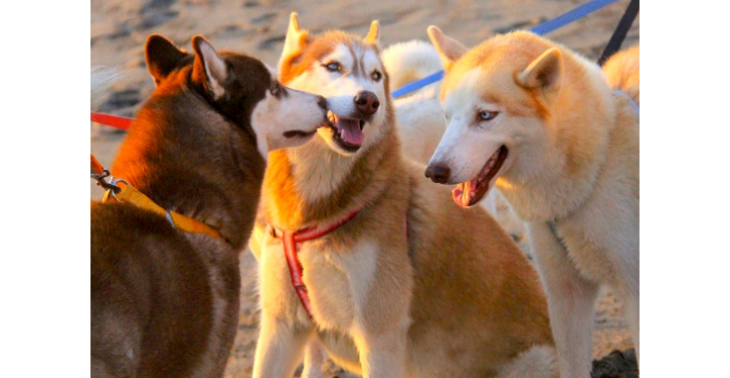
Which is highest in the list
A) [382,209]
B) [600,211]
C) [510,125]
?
[510,125]

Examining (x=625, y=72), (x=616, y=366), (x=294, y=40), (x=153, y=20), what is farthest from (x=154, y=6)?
(x=616, y=366)

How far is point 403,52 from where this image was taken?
12.8ft

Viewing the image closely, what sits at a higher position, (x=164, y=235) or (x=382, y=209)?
(x=164, y=235)

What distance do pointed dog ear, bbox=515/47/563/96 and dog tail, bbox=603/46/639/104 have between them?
42 cm

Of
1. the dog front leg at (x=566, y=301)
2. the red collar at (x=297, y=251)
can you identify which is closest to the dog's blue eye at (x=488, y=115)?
the dog front leg at (x=566, y=301)

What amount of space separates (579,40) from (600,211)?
1342 mm

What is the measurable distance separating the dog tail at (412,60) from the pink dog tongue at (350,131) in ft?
4.00

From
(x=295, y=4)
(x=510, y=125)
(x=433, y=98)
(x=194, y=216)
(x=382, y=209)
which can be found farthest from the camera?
(x=433, y=98)

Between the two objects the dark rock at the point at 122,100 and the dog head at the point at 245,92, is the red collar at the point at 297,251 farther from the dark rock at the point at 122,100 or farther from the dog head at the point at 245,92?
the dark rock at the point at 122,100

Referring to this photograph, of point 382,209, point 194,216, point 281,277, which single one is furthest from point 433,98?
point 194,216

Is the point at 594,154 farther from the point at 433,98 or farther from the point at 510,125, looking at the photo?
the point at 433,98

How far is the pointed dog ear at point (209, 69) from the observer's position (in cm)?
219

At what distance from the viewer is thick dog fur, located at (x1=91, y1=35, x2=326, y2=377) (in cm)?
189

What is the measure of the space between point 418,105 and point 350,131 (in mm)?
1113
